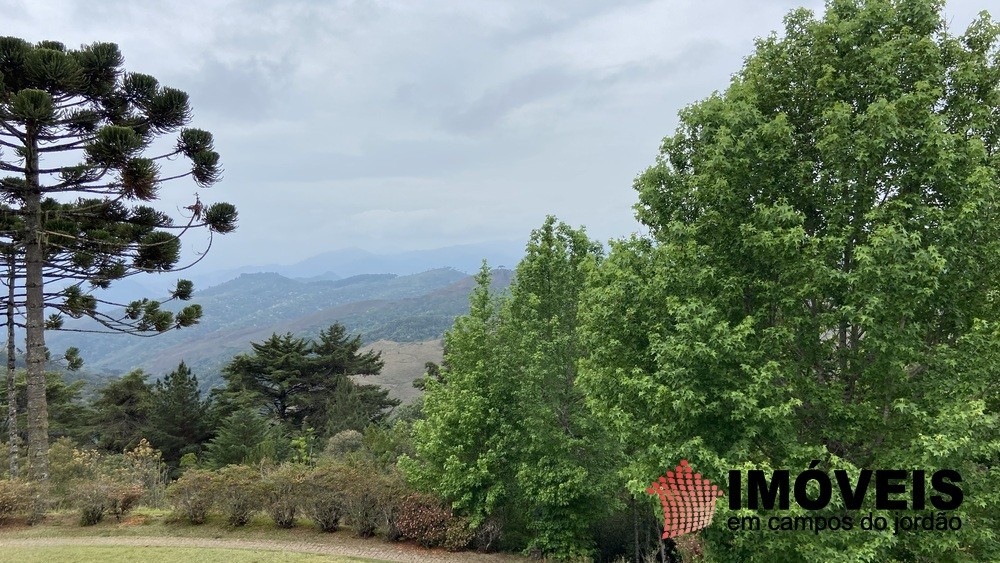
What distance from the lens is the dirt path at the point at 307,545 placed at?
528 inches

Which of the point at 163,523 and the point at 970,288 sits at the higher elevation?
the point at 970,288

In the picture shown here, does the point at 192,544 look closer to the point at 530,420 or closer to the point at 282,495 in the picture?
the point at 282,495

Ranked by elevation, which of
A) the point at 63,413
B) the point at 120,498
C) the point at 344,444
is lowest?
the point at 344,444

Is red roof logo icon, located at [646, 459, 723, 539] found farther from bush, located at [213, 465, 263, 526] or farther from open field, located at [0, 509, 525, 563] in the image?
bush, located at [213, 465, 263, 526]

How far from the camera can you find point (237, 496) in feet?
51.5

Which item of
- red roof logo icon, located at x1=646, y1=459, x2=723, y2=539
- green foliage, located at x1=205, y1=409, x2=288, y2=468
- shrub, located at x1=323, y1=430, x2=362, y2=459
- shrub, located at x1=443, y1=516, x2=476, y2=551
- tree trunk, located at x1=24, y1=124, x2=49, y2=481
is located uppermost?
tree trunk, located at x1=24, y1=124, x2=49, y2=481

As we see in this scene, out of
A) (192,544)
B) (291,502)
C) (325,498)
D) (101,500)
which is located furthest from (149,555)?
(325,498)

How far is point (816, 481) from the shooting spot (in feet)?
28.1

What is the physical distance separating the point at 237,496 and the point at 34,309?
825 centimetres

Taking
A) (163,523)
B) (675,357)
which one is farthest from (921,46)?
(163,523)

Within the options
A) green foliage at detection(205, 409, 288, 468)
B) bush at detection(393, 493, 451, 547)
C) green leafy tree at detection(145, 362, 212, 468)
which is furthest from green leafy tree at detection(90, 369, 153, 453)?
bush at detection(393, 493, 451, 547)

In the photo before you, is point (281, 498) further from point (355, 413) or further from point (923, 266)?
point (355, 413)

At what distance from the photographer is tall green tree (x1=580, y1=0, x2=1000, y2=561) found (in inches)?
317

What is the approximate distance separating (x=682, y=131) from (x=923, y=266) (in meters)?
5.17
